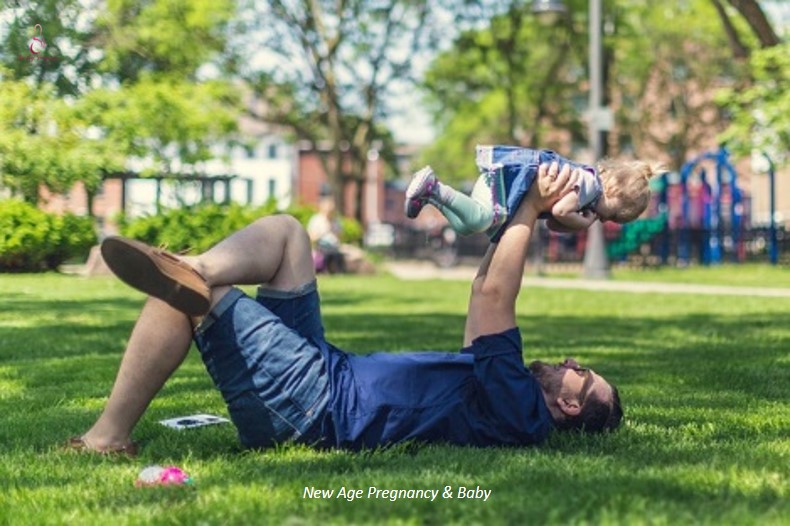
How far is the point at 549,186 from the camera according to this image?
474 centimetres

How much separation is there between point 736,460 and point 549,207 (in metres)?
1.14

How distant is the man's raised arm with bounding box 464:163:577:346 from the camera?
180 inches

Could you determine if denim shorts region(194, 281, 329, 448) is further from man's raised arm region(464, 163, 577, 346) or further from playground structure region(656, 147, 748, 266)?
playground structure region(656, 147, 748, 266)

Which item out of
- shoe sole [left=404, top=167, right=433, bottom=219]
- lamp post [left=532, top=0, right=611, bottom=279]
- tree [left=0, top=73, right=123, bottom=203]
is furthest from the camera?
lamp post [left=532, top=0, right=611, bottom=279]

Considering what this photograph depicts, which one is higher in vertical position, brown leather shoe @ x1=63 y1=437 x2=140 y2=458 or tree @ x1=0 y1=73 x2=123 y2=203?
tree @ x1=0 y1=73 x2=123 y2=203

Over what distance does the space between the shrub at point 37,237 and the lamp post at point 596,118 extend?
49.4 ft

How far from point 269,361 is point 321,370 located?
0.20 metres

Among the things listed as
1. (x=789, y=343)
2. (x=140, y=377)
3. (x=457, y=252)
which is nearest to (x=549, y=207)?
(x=140, y=377)

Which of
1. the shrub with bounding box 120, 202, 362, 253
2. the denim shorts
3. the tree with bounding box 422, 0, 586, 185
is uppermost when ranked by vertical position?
the tree with bounding box 422, 0, 586, 185

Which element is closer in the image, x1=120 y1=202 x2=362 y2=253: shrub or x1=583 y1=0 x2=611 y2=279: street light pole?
x1=120 y1=202 x2=362 y2=253: shrub

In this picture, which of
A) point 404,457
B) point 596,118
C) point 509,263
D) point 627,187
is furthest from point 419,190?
point 596,118

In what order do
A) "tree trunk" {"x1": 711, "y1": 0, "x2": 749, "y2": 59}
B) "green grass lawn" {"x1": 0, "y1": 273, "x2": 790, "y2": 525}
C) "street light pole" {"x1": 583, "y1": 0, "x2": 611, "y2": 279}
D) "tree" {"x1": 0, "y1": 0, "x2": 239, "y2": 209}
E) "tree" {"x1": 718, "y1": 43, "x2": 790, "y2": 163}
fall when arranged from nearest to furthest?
"green grass lawn" {"x1": 0, "y1": 273, "x2": 790, "y2": 525}, "tree" {"x1": 0, "y1": 0, "x2": 239, "y2": 209}, "tree trunk" {"x1": 711, "y1": 0, "x2": 749, "y2": 59}, "street light pole" {"x1": 583, "y1": 0, "x2": 611, "y2": 279}, "tree" {"x1": 718, "y1": 43, "x2": 790, "y2": 163}

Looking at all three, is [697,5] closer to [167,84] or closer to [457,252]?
[457,252]

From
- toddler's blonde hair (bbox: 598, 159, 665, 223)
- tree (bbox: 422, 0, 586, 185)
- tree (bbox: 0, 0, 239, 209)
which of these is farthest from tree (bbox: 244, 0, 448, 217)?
toddler's blonde hair (bbox: 598, 159, 665, 223)
